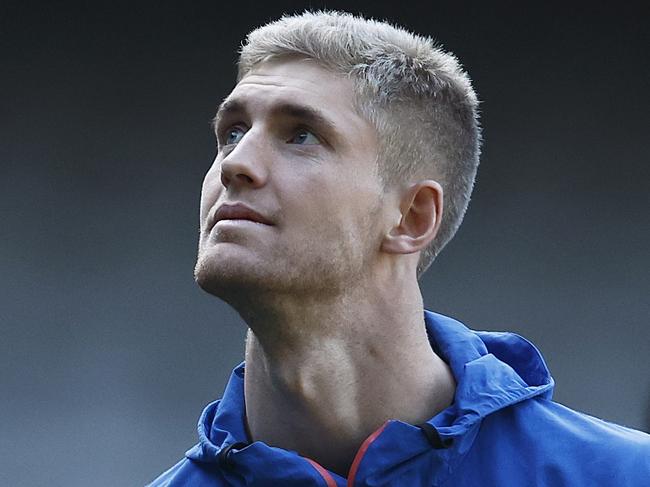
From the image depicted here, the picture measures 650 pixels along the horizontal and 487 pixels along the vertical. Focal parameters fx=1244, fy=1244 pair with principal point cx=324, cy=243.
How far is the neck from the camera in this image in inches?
75.1

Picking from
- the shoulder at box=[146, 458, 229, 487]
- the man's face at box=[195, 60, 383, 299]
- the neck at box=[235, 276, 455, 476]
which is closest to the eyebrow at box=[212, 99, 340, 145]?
the man's face at box=[195, 60, 383, 299]

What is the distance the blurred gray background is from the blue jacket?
1.92m

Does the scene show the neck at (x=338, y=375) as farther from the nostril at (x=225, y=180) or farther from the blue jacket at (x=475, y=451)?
the nostril at (x=225, y=180)

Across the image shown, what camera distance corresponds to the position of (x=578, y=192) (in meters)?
4.06

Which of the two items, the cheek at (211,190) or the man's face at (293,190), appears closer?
the man's face at (293,190)

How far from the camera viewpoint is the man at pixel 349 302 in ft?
6.10

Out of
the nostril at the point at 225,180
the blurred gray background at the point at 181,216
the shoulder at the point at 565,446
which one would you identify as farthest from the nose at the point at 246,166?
the blurred gray background at the point at 181,216

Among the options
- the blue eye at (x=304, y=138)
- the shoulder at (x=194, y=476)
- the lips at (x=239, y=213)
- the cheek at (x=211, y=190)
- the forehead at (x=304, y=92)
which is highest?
the forehead at (x=304, y=92)

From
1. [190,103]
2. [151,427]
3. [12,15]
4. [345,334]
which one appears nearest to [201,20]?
[190,103]

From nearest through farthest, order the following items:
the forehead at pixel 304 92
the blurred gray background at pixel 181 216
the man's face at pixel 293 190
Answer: the man's face at pixel 293 190, the forehead at pixel 304 92, the blurred gray background at pixel 181 216

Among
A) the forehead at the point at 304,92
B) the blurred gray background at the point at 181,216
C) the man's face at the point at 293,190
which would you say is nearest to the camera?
the man's face at the point at 293,190

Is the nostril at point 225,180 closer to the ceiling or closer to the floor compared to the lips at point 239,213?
closer to the ceiling

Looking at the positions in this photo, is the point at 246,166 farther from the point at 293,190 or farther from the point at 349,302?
the point at 349,302

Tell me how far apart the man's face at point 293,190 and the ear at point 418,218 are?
57 mm
